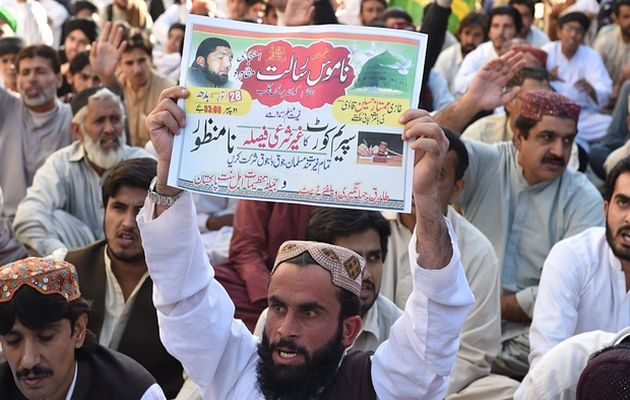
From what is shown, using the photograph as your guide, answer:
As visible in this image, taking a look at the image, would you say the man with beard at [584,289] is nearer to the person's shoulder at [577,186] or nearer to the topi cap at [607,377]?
the person's shoulder at [577,186]

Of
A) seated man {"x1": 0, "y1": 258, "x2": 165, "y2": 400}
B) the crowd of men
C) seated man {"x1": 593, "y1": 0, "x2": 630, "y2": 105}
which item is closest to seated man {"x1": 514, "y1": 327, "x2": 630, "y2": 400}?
the crowd of men

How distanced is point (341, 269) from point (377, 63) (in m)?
0.57

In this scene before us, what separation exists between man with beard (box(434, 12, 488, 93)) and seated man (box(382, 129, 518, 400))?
5.62 meters

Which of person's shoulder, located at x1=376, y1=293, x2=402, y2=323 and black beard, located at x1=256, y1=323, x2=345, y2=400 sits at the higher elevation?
black beard, located at x1=256, y1=323, x2=345, y2=400

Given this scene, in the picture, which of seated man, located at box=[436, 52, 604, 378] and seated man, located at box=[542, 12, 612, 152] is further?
seated man, located at box=[542, 12, 612, 152]

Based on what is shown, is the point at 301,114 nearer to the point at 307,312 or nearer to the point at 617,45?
the point at 307,312

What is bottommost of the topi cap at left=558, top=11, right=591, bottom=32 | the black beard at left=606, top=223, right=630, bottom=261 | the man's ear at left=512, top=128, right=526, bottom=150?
the black beard at left=606, top=223, right=630, bottom=261

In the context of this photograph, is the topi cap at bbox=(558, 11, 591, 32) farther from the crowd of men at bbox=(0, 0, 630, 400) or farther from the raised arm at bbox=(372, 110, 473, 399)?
the raised arm at bbox=(372, 110, 473, 399)

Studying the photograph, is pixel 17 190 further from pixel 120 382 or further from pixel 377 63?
pixel 377 63

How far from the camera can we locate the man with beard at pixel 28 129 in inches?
286

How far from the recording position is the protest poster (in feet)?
9.56

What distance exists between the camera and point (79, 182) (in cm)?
632

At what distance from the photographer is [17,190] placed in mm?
7230

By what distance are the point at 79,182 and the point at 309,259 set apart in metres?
3.37
